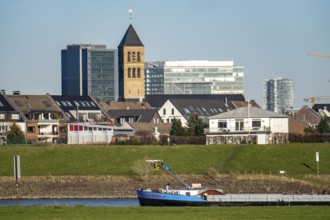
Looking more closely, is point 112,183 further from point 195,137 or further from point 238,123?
point 238,123

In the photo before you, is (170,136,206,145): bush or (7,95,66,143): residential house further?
(7,95,66,143): residential house

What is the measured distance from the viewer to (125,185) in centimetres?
8650

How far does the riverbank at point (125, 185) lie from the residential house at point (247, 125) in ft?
76.9

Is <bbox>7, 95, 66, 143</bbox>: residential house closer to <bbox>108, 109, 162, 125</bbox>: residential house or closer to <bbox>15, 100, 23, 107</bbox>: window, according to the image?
<bbox>15, 100, 23, 107</bbox>: window

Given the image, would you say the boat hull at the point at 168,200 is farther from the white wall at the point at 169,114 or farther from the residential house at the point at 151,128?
the white wall at the point at 169,114

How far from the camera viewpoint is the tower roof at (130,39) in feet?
637

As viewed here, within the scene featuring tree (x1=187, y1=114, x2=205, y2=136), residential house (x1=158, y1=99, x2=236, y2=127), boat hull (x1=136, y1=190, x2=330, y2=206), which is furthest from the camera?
residential house (x1=158, y1=99, x2=236, y2=127)

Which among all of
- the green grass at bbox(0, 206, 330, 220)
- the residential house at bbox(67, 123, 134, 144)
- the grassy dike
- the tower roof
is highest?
the tower roof

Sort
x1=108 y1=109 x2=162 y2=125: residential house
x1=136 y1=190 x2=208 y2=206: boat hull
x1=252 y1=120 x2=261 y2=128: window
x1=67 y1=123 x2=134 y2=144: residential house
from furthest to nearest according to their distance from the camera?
x1=108 y1=109 x2=162 y2=125: residential house < x1=67 y1=123 x2=134 y2=144: residential house < x1=252 y1=120 x2=261 y2=128: window < x1=136 y1=190 x2=208 y2=206: boat hull

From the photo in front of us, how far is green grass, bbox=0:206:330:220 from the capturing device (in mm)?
48344

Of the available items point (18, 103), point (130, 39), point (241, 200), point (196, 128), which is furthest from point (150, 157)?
point (130, 39)

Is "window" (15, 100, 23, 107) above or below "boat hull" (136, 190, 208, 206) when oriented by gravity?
above

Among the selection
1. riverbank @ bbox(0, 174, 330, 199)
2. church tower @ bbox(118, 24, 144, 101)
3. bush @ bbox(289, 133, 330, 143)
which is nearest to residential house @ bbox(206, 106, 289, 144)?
bush @ bbox(289, 133, 330, 143)

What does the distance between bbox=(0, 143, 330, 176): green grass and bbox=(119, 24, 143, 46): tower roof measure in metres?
93.0
